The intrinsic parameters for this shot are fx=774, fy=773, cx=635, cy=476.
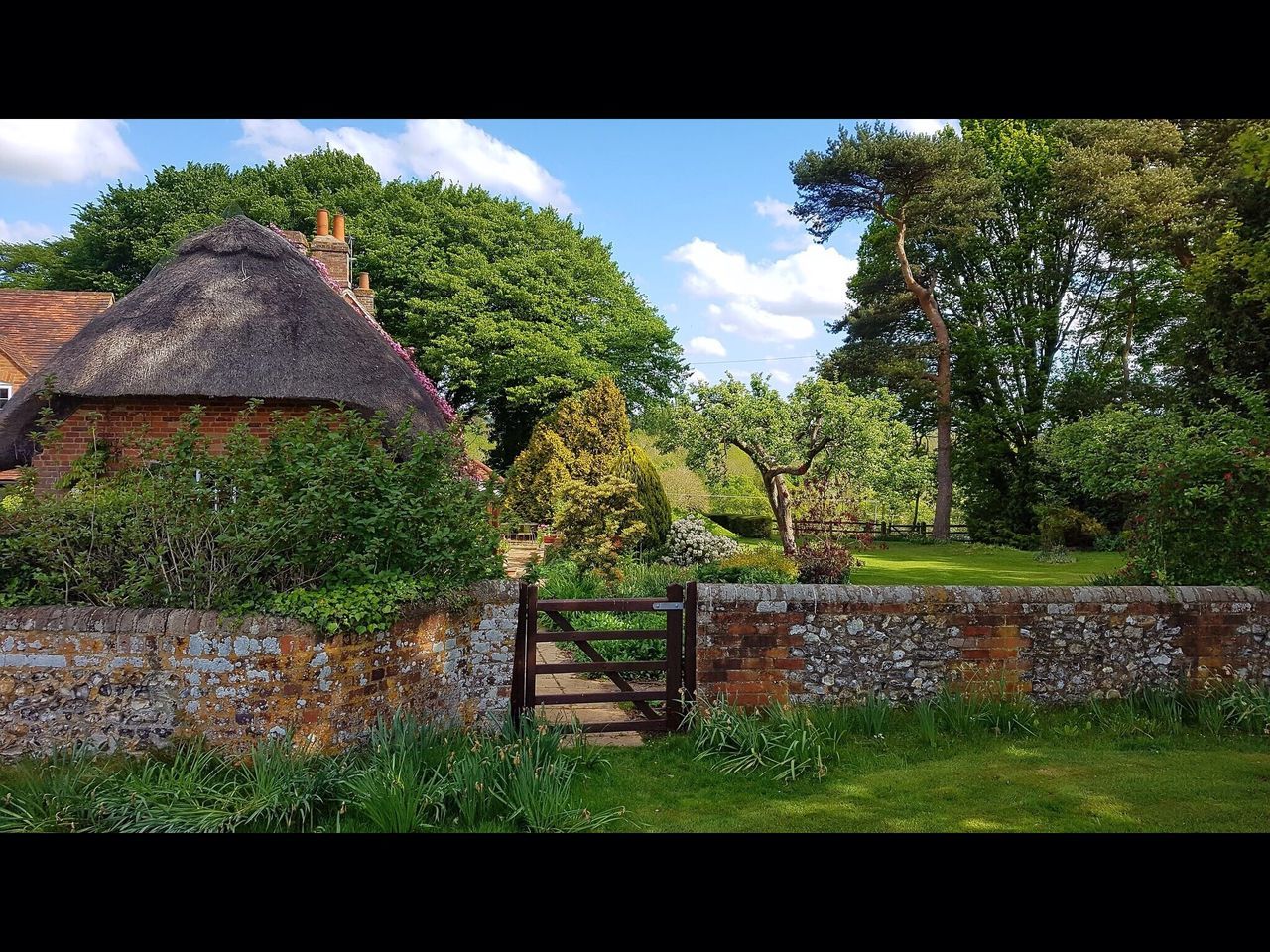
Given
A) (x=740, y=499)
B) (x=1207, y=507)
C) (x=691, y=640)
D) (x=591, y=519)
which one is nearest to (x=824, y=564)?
(x=591, y=519)

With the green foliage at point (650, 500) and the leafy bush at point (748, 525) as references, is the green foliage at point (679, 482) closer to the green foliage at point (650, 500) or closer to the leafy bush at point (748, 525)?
the leafy bush at point (748, 525)

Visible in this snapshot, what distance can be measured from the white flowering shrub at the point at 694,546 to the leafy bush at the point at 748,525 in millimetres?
14461

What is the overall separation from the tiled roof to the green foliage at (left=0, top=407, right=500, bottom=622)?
59.8ft

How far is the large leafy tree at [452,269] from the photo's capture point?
2750 centimetres

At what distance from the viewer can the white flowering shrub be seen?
14539 mm

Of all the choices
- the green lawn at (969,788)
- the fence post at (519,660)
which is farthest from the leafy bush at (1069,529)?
the fence post at (519,660)

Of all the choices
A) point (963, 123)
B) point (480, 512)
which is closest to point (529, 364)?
point (963, 123)

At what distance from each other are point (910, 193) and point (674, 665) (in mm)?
22841

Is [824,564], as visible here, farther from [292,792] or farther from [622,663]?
[292,792]

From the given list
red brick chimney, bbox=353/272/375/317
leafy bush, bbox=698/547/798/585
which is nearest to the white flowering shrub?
leafy bush, bbox=698/547/798/585

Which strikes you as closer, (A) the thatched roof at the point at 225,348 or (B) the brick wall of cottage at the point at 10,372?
(A) the thatched roof at the point at 225,348

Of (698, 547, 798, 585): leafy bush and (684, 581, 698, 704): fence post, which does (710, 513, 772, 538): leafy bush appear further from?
(684, 581, 698, 704): fence post

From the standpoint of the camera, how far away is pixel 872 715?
630 cm

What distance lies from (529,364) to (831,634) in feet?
72.8
